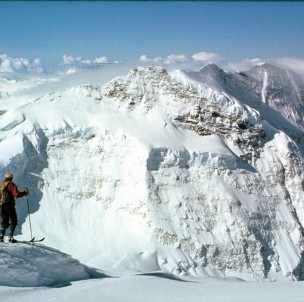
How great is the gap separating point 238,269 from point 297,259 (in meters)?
6.76

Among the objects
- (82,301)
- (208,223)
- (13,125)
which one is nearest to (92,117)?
(13,125)

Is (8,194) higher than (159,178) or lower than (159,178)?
lower

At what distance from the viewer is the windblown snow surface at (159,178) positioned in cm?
4297

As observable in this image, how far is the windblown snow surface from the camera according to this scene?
43.0 m

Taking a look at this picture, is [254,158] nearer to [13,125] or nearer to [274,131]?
[274,131]

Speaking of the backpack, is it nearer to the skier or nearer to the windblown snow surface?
the skier

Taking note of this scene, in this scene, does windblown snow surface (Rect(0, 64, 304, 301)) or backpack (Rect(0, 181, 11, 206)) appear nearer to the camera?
backpack (Rect(0, 181, 11, 206))

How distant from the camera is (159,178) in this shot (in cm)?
4641

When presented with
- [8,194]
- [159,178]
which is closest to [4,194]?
[8,194]

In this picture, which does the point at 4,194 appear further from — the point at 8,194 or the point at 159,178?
the point at 159,178

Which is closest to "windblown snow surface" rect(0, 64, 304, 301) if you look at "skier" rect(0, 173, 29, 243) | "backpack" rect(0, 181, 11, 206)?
"skier" rect(0, 173, 29, 243)

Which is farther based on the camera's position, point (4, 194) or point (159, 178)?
point (159, 178)

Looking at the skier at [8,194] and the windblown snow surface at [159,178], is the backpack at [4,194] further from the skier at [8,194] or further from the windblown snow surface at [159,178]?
the windblown snow surface at [159,178]

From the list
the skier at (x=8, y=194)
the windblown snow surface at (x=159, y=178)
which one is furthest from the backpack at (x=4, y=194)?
the windblown snow surface at (x=159, y=178)
